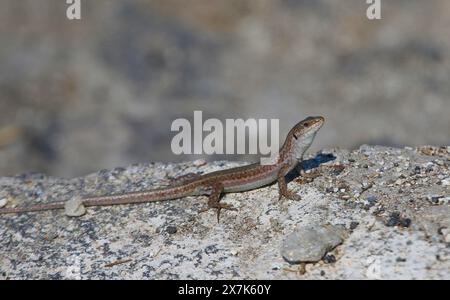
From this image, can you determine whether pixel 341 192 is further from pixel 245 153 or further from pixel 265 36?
pixel 265 36

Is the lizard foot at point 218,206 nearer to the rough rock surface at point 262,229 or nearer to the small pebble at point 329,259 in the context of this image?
the rough rock surface at point 262,229

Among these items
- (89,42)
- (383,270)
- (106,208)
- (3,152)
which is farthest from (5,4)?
(383,270)

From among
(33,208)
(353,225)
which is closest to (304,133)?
(353,225)

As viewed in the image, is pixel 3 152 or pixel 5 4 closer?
pixel 3 152

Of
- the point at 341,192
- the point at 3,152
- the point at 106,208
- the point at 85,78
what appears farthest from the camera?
the point at 85,78

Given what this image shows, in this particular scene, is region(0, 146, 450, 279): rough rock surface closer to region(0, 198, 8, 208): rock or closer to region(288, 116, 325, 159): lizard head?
region(0, 198, 8, 208): rock

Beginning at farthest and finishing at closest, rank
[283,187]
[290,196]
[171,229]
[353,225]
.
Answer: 1. [283,187]
2. [290,196]
3. [171,229]
4. [353,225]

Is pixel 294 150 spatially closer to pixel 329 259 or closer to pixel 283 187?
pixel 283 187
